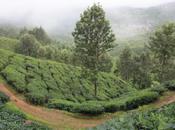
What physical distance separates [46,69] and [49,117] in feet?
103

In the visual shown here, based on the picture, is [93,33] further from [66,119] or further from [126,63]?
[126,63]

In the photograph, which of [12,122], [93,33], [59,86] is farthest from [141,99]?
[59,86]

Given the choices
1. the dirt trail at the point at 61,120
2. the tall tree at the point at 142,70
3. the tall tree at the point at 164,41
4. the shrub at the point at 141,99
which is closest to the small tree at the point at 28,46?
the tall tree at the point at 142,70

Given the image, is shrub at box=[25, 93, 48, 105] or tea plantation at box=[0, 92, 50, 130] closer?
tea plantation at box=[0, 92, 50, 130]

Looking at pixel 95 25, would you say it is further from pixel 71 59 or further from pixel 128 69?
pixel 71 59

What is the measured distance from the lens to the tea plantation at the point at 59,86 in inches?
2093

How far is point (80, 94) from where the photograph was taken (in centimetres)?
7681

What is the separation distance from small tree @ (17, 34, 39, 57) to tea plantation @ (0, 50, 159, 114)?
60.8 m

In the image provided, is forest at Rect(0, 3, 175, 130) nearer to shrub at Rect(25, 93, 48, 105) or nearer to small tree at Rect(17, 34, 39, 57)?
shrub at Rect(25, 93, 48, 105)

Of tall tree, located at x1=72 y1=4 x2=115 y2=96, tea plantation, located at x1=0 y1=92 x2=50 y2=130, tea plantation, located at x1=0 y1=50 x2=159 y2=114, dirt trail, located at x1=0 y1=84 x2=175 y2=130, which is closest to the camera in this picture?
tea plantation, located at x1=0 y1=92 x2=50 y2=130

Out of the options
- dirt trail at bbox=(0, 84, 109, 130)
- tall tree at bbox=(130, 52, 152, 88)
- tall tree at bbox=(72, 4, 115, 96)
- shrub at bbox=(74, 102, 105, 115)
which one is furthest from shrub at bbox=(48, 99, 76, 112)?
tall tree at bbox=(130, 52, 152, 88)

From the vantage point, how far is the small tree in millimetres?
148000

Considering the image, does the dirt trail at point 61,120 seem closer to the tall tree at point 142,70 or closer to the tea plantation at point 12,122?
the tea plantation at point 12,122

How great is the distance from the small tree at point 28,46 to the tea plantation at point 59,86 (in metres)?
60.8
